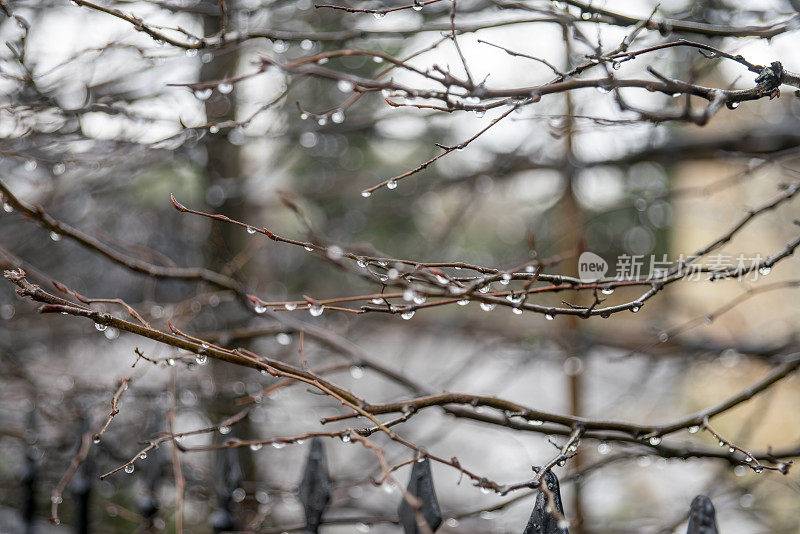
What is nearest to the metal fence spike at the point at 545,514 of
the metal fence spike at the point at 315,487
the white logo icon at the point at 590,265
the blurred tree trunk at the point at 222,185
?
the metal fence spike at the point at 315,487

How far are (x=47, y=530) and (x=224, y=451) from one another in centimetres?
382

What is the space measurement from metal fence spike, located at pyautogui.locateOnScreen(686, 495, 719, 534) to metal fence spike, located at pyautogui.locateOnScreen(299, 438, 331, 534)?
990 mm

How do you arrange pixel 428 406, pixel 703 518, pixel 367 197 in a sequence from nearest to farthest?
1. pixel 703 518
2. pixel 428 406
3. pixel 367 197

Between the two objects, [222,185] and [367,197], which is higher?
[222,185]

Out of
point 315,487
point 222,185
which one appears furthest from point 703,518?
point 222,185

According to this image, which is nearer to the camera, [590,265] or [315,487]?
[315,487]

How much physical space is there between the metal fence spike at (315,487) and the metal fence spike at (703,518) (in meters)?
0.99

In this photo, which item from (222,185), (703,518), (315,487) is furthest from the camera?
(222,185)

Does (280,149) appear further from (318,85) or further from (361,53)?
(361,53)

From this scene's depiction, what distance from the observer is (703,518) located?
4.40ft

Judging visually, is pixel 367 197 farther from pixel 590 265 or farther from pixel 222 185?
pixel 222 185

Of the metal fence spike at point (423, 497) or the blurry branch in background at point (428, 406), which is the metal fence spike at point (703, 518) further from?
the metal fence spike at point (423, 497)

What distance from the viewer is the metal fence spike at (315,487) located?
1.86 m

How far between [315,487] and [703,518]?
1.06 meters
